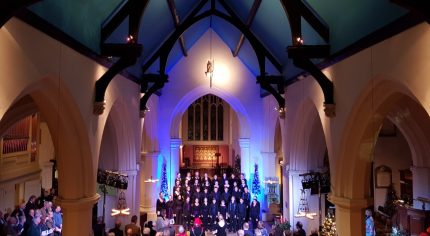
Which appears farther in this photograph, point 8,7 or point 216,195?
point 216,195

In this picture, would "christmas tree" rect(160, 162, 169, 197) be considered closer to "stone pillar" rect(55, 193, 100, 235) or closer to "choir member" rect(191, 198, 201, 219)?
"choir member" rect(191, 198, 201, 219)

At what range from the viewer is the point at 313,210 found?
38.1 feet

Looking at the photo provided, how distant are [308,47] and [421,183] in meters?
5.78

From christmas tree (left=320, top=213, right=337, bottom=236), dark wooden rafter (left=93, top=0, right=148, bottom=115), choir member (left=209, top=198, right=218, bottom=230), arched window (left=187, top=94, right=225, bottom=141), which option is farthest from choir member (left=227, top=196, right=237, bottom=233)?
arched window (left=187, top=94, right=225, bottom=141)

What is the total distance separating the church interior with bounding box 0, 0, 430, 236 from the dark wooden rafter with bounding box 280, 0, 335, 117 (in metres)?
0.03

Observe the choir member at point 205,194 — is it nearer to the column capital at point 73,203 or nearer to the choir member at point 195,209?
the choir member at point 195,209

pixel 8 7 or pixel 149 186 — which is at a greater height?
pixel 8 7

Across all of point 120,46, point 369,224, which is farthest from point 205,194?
point 120,46

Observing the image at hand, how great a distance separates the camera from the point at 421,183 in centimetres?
1050

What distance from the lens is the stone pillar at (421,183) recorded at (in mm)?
10344

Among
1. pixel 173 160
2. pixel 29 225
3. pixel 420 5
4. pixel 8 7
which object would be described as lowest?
pixel 29 225

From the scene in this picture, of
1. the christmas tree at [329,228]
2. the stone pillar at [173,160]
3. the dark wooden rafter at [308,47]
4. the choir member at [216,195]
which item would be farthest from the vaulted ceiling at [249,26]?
the stone pillar at [173,160]

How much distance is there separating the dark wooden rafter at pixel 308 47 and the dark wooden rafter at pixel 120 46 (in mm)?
2808

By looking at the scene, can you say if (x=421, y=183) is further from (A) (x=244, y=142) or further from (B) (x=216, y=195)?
(A) (x=244, y=142)
